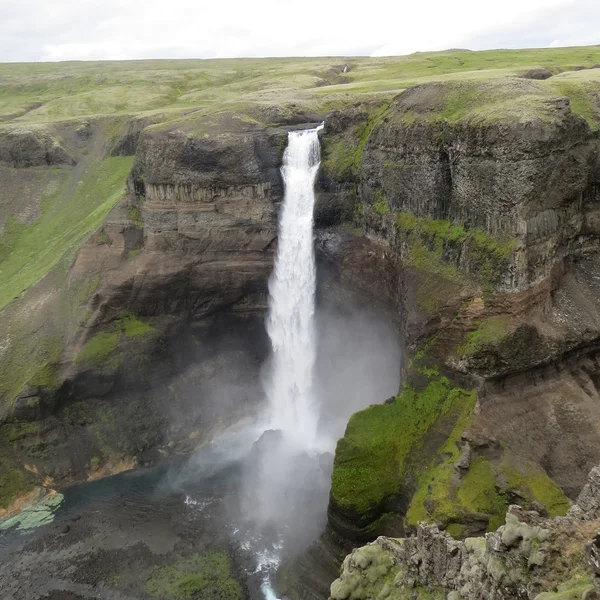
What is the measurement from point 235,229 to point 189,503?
21.0 meters

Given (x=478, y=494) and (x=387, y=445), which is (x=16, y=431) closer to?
(x=387, y=445)

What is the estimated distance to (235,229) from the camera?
43875 millimetres

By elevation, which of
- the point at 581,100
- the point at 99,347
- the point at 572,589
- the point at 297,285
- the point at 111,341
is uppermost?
the point at 581,100

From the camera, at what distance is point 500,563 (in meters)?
14.2

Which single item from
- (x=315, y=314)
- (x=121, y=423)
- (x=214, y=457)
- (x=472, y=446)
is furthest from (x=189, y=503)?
(x=472, y=446)

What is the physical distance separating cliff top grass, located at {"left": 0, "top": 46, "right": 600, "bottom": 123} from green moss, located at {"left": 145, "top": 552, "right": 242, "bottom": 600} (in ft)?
95.8

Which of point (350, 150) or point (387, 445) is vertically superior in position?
point (350, 150)

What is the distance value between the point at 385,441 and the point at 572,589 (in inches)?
673

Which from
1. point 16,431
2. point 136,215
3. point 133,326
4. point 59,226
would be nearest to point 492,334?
point 133,326

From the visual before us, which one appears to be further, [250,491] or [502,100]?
[250,491]

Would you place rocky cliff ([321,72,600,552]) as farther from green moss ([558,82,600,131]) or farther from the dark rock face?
green moss ([558,82,600,131])

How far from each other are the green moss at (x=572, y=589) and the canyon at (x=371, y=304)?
0.48 ft

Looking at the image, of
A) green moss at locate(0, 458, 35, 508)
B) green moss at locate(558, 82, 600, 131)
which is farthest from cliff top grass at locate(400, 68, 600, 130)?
green moss at locate(0, 458, 35, 508)

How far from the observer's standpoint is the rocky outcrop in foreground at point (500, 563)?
12633 millimetres
